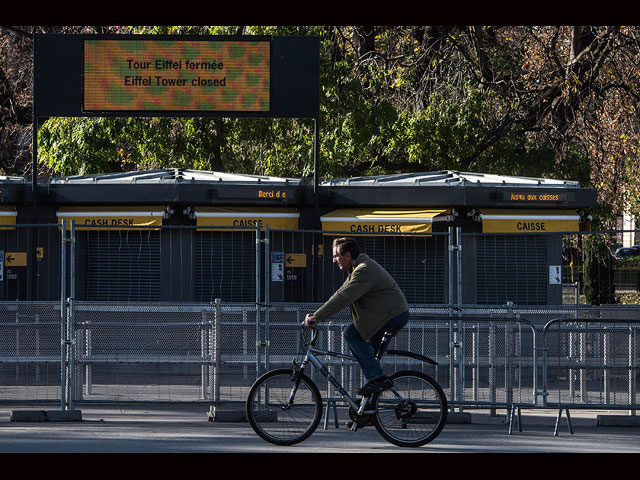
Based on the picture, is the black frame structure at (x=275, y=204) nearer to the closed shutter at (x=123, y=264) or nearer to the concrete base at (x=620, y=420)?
the closed shutter at (x=123, y=264)

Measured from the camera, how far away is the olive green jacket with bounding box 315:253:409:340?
852 cm

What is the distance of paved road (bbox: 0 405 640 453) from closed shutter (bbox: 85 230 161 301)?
544cm

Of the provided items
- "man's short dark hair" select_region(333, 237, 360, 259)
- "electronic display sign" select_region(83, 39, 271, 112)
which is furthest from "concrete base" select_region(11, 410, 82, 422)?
"electronic display sign" select_region(83, 39, 271, 112)

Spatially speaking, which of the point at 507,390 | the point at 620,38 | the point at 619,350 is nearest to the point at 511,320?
the point at 507,390

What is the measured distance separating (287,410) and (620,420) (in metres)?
3.83

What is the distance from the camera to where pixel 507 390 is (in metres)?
10.2

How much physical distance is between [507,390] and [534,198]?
6.98m

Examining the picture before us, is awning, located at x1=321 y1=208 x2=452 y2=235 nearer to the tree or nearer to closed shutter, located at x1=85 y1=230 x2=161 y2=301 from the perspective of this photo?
closed shutter, located at x1=85 y1=230 x2=161 y2=301

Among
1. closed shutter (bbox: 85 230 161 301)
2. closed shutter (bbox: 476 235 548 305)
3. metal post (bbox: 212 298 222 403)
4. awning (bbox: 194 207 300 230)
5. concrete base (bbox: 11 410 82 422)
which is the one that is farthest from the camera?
awning (bbox: 194 207 300 230)

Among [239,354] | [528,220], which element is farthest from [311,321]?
[528,220]

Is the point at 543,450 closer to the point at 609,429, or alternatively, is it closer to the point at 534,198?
the point at 609,429

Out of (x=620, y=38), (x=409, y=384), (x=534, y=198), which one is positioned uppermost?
(x=620, y=38)

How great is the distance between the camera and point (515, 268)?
52.4 ft
